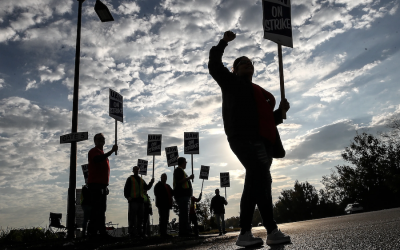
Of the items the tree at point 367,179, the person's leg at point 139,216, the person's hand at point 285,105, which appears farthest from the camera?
the tree at point 367,179

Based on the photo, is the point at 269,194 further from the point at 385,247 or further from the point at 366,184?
the point at 366,184

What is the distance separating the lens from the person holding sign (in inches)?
132

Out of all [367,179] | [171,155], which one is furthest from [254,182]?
[367,179]

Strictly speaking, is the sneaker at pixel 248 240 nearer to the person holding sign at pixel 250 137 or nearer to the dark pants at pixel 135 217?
the person holding sign at pixel 250 137

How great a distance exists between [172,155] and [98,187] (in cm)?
889

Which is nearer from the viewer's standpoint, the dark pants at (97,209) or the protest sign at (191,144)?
the dark pants at (97,209)

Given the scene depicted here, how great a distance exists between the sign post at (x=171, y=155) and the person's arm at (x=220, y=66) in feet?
38.5

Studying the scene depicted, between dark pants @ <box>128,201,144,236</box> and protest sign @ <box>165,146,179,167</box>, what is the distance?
606 cm

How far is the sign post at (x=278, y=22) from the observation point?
4.77 metres

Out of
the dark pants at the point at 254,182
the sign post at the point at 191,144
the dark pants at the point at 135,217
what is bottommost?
the dark pants at the point at 135,217

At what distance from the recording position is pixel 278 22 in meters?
4.87

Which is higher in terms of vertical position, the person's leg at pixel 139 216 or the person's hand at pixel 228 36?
the person's hand at pixel 228 36

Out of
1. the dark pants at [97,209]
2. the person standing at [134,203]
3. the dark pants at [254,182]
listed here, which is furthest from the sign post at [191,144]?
the dark pants at [254,182]

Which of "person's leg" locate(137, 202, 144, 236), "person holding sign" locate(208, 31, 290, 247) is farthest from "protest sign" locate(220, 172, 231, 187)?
"person holding sign" locate(208, 31, 290, 247)
